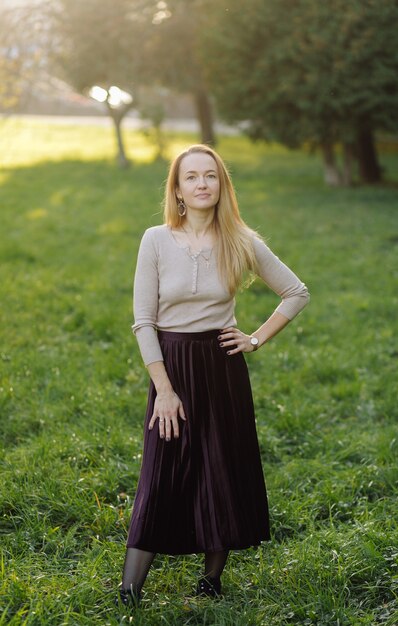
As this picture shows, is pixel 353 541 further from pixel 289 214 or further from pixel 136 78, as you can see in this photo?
pixel 136 78

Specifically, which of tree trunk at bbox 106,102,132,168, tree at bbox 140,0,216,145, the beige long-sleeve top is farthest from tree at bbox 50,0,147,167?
the beige long-sleeve top

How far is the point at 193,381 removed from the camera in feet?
10.6

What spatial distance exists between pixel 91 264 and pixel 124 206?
4.44 metres

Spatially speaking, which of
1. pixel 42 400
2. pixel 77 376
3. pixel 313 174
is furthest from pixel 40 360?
pixel 313 174

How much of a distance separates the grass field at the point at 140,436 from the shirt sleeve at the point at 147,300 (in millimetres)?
1000

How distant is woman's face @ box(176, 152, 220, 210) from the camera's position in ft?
10.7

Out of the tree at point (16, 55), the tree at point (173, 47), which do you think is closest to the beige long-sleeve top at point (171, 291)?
the tree at point (16, 55)

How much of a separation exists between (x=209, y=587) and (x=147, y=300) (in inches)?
49.0

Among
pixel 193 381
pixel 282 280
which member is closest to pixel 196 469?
pixel 193 381

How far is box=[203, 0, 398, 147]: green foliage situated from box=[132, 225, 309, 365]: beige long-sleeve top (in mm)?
11372

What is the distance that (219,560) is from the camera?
3348 mm

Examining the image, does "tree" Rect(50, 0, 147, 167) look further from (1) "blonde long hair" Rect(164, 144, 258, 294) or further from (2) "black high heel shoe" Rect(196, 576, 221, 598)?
(2) "black high heel shoe" Rect(196, 576, 221, 598)

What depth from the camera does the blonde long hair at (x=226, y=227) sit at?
3.24m

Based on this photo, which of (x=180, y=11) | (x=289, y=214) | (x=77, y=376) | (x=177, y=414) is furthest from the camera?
(x=180, y=11)
